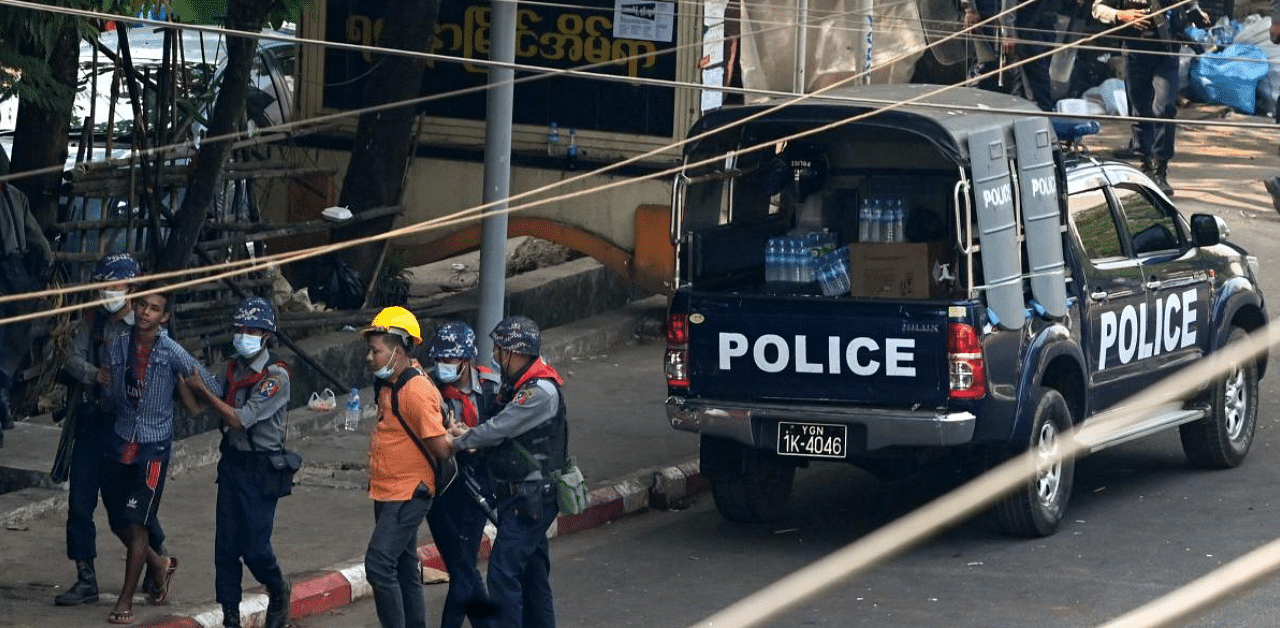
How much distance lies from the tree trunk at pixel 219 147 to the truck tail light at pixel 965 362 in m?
4.39

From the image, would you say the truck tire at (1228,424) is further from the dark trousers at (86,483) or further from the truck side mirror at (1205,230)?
the dark trousers at (86,483)

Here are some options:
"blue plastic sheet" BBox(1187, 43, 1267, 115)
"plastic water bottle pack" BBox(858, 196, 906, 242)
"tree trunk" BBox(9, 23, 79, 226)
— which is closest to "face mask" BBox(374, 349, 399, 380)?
"plastic water bottle pack" BBox(858, 196, 906, 242)

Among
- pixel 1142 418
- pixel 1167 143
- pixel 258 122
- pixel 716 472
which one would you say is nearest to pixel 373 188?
pixel 258 122

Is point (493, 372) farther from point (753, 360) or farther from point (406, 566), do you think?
point (753, 360)

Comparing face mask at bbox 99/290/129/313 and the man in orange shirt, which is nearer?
the man in orange shirt

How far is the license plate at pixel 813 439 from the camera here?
930 centimetres

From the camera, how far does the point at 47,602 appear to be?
8.30 metres

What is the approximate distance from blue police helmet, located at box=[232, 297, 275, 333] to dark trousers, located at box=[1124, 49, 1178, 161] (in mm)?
11798

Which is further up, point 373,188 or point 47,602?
point 373,188

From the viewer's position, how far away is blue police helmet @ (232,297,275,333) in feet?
25.6

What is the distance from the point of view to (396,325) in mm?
7477

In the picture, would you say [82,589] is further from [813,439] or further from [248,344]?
[813,439]

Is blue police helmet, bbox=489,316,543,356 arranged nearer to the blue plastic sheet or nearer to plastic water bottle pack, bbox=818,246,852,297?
plastic water bottle pack, bbox=818,246,852,297

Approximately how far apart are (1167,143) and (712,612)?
1079 centimetres
